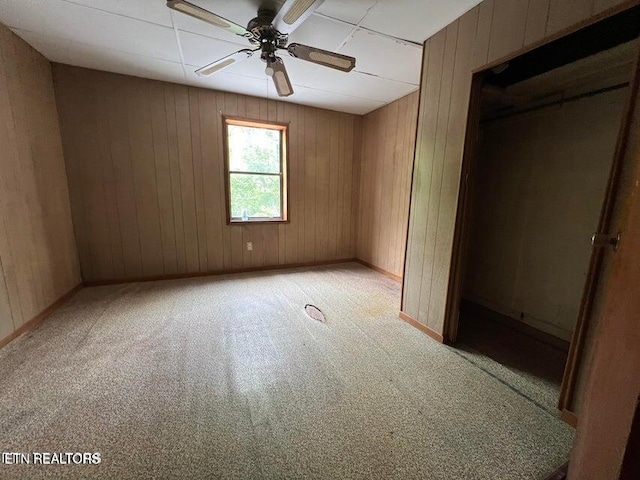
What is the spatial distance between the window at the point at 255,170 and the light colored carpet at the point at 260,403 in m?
1.87

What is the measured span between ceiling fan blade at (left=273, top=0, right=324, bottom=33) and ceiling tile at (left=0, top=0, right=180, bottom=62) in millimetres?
1134

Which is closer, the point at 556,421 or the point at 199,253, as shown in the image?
the point at 556,421

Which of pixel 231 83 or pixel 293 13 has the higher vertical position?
pixel 231 83

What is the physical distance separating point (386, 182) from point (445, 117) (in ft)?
6.04

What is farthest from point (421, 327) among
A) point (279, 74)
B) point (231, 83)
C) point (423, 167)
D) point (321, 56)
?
point (231, 83)

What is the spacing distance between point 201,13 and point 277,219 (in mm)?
2757

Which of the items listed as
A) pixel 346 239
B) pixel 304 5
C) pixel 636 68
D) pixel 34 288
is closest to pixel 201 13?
pixel 304 5

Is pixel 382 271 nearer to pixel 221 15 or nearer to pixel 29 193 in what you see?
A: pixel 221 15

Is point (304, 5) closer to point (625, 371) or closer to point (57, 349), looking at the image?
point (625, 371)

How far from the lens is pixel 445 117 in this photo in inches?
78.5

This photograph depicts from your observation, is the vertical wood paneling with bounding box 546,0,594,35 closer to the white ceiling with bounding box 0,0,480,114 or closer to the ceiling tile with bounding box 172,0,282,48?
the white ceiling with bounding box 0,0,480,114

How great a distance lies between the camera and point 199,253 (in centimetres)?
358

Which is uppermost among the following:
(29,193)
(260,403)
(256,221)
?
(29,193)

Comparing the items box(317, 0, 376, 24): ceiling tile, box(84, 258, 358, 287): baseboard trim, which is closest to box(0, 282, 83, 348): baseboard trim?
box(84, 258, 358, 287): baseboard trim
